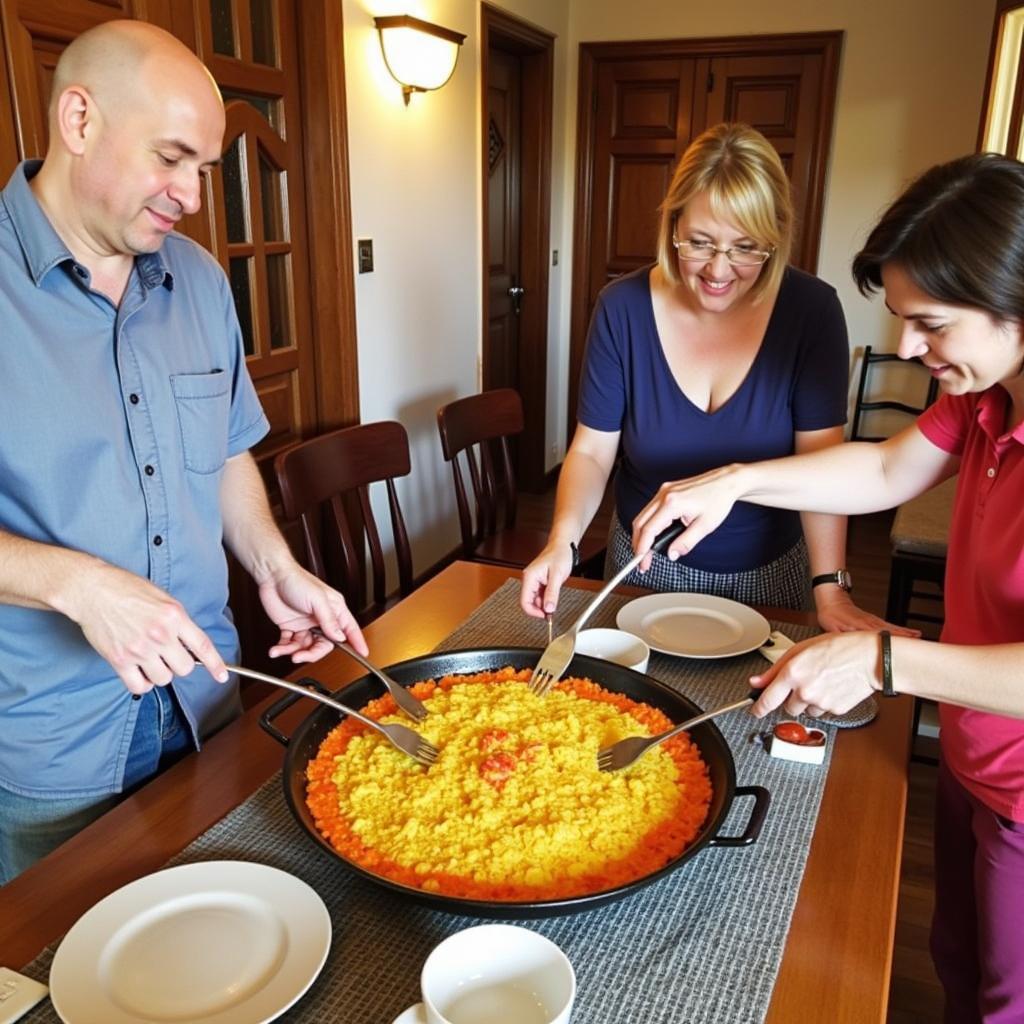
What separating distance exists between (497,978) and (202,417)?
901 mm

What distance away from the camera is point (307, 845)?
101 cm

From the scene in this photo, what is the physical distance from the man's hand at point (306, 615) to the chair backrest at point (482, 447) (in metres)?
1.49

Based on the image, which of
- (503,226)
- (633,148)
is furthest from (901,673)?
(633,148)

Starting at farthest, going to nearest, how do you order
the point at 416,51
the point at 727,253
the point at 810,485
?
the point at 416,51, the point at 727,253, the point at 810,485

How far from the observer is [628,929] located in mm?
899

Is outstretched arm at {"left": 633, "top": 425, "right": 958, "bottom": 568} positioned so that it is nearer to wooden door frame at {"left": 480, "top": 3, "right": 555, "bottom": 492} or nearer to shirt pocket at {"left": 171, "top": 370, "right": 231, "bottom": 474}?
shirt pocket at {"left": 171, "top": 370, "right": 231, "bottom": 474}

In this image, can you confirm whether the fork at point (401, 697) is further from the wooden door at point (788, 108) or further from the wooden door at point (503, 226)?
the wooden door at point (788, 108)

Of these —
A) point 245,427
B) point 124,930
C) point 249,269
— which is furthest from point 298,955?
point 249,269

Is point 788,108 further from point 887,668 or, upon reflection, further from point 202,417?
point 887,668

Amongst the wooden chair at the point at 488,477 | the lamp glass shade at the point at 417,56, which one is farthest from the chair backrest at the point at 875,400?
the lamp glass shade at the point at 417,56

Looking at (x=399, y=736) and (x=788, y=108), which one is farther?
(x=788, y=108)

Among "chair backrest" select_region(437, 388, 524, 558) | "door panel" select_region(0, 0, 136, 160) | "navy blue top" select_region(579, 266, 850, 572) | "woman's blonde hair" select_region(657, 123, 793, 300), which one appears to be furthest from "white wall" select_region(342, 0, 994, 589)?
"woman's blonde hair" select_region(657, 123, 793, 300)

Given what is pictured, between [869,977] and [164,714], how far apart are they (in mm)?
930

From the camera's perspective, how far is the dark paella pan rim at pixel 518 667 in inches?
32.3
